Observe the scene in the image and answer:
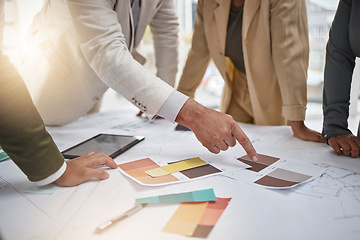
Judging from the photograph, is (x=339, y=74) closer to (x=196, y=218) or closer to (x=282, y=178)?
(x=282, y=178)

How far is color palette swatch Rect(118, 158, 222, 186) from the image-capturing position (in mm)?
759

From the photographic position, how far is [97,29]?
0.99 m

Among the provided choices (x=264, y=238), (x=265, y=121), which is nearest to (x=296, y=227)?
(x=264, y=238)

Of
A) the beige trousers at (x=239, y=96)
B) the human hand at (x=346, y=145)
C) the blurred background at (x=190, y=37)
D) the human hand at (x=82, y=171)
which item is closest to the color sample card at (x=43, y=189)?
the human hand at (x=82, y=171)

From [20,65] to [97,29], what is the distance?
0.68m

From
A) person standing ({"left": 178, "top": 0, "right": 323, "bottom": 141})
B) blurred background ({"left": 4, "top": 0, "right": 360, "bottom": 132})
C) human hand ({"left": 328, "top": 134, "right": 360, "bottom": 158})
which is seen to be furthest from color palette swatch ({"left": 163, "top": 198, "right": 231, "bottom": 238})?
blurred background ({"left": 4, "top": 0, "right": 360, "bottom": 132})

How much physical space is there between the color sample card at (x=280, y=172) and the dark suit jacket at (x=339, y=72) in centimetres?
25

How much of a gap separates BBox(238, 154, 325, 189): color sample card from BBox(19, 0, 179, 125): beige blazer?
346 millimetres

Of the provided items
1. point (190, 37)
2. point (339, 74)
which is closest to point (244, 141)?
point (339, 74)

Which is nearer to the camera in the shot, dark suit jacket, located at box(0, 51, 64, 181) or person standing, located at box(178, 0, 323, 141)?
dark suit jacket, located at box(0, 51, 64, 181)

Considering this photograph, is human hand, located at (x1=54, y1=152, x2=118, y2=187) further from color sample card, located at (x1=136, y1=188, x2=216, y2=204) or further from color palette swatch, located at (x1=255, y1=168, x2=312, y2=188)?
color palette swatch, located at (x1=255, y1=168, x2=312, y2=188)

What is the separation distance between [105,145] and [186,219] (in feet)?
1.76

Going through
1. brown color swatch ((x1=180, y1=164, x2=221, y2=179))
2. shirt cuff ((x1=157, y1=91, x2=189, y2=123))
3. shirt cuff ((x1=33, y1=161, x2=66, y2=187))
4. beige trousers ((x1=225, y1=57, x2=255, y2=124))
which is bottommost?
beige trousers ((x1=225, y1=57, x2=255, y2=124))

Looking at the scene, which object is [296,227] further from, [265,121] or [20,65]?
[20,65]
